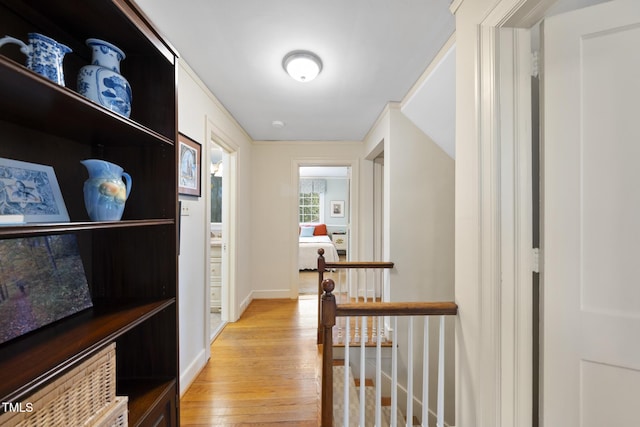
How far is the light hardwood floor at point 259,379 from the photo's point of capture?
1.72 meters

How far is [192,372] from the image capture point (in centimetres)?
203

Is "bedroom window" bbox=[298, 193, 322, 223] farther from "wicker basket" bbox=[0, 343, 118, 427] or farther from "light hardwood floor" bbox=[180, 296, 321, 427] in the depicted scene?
"wicker basket" bbox=[0, 343, 118, 427]

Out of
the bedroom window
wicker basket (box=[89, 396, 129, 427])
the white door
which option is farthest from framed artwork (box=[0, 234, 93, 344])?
the bedroom window

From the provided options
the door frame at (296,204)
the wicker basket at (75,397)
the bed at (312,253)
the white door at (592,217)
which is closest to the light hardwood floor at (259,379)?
the door frame at (296,204)

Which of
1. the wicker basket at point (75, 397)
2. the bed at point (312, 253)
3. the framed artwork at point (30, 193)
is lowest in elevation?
the bed at point (312, 253)

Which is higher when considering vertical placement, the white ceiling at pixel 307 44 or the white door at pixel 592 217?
the white ceiling at pixel 307 44

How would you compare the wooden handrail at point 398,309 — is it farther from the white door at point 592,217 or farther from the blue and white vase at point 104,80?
the blue and white vase at point 104,80

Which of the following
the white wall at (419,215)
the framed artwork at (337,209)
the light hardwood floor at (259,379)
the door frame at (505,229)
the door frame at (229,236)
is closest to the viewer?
the door frame at (505,229)

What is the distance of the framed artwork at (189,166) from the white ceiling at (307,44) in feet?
1.83

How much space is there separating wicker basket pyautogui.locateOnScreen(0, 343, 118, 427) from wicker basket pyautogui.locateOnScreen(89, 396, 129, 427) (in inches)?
0.6

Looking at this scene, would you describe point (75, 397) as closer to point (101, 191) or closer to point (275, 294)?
point (101, 191)

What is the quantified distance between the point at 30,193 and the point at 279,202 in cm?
309

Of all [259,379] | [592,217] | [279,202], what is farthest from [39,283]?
[279,202]

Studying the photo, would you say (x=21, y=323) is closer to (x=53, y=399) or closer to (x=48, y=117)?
(x=53, y=399)
